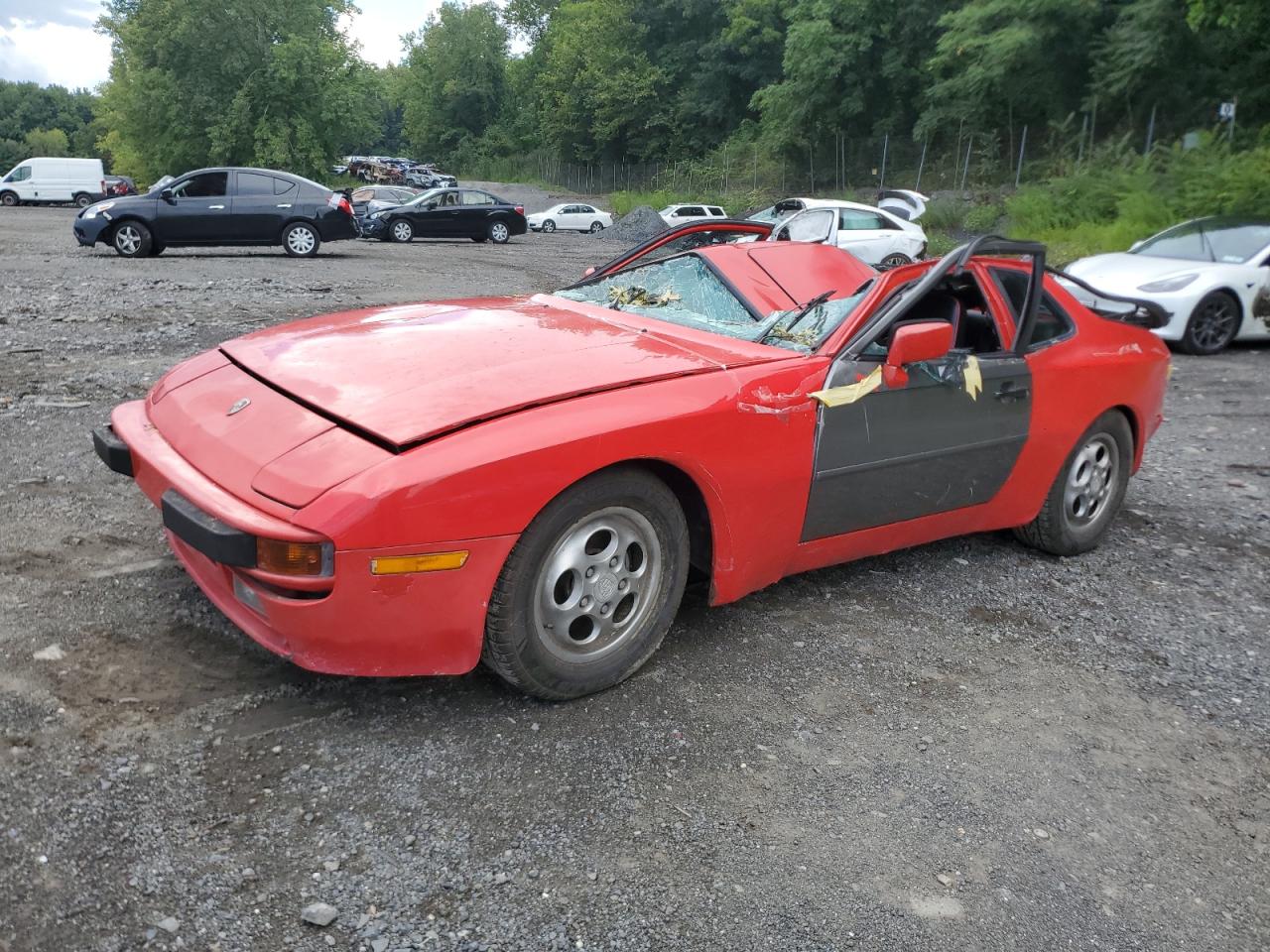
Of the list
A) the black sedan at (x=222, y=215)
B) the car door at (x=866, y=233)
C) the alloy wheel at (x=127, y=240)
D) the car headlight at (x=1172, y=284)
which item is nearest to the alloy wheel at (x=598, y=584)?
the car headlight at (x=1172, y=284)

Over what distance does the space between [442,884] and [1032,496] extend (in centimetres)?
303

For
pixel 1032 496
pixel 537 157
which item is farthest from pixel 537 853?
pixel 537 157

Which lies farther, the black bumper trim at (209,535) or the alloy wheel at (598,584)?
the alloy wheel at (598,584)

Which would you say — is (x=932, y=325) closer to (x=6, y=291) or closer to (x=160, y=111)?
(x=6, y=291)

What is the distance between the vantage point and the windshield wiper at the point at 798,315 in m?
3.64

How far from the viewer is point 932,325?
11.4 feet

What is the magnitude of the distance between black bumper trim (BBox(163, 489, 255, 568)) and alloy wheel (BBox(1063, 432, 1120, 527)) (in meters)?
3.39

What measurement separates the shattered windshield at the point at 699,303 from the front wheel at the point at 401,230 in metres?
21.1

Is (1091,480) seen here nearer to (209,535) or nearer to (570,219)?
(209,535)

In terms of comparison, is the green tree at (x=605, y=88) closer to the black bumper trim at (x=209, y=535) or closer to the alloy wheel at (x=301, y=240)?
the alloy wheel at (x=301, y=240)

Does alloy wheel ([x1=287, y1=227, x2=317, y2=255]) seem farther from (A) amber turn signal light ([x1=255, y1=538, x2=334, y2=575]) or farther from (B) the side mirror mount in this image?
(A) amber turn signal light ([x1=255, y1=538, x2=334, y2=575])

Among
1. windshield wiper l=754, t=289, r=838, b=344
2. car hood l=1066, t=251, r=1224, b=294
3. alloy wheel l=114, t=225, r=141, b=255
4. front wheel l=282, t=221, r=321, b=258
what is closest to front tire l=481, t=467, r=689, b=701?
windshield wiper l=754, t=289, r=838, b=344

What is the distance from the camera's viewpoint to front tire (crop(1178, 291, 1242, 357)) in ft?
33.2

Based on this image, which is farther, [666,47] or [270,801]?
[666,47]
